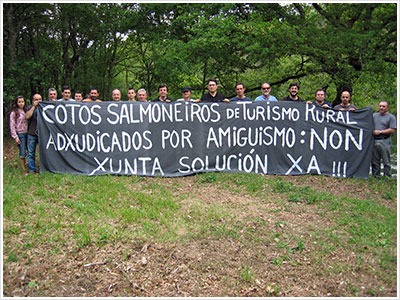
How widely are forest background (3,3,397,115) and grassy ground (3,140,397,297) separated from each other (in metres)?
4.75

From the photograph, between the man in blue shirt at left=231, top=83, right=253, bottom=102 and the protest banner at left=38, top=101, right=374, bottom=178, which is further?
the man in blue shirt at left=231, top=83, right=253, bottom=102

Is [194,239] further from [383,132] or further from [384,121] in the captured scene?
[384,121]

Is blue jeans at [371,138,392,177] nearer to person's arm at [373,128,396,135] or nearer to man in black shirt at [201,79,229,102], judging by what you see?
person's arm at [373,128,396,135]

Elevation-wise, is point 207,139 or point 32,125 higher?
point 32,125

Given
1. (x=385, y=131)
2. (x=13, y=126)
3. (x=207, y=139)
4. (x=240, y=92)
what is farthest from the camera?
(x=240, y=92)

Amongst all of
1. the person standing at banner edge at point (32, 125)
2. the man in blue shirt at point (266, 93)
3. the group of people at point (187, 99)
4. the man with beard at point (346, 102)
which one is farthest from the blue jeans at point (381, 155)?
the person standing at banner edge at point (32, 125)

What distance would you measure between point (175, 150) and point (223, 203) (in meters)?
2.02

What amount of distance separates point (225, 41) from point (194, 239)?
23.7 feet

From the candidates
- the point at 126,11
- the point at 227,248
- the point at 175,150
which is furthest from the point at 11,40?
the point at 227,248

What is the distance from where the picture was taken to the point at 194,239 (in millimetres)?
5129

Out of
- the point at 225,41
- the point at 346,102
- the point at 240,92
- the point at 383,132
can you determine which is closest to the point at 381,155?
the point at 383,132

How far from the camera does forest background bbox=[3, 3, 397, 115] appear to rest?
10242 mm

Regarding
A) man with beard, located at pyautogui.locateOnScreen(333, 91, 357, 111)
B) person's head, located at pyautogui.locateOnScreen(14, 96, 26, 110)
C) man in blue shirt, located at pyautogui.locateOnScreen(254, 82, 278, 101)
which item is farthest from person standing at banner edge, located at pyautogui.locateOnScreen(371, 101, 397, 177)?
person's head, located at pyautogui.locateOnScreen(14, 96, 26, 110)

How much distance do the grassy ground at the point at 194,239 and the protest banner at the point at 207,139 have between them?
667mm
